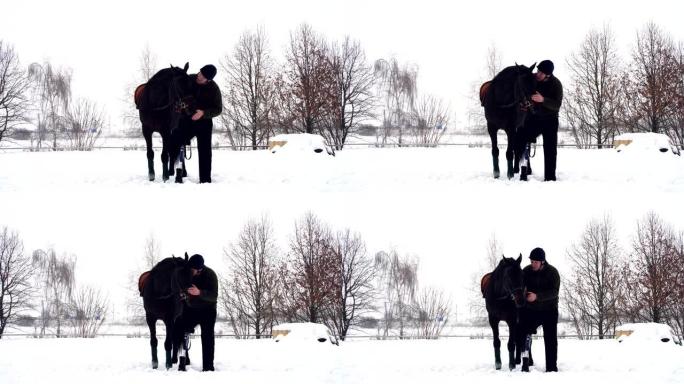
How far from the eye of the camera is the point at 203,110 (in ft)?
86.5

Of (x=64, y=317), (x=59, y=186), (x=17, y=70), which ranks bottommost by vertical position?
(x=64, y=317)

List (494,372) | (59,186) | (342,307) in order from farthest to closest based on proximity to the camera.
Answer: (342,307) < (59,186) < (494,372)

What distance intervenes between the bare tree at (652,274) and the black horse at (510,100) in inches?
1148

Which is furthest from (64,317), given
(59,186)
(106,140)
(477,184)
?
(477,184)

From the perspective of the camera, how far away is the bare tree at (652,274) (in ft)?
183

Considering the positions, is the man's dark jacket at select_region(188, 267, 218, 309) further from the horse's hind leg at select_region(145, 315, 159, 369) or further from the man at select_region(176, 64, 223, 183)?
the man at select_region(176, 64, 223, 183)

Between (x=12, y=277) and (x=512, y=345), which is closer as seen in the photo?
(x=512, y=345)

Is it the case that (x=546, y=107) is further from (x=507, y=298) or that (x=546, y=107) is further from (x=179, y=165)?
(x=179, y=165)

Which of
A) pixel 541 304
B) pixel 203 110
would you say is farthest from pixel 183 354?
pixel 541 304

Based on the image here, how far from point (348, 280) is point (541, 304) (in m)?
31.3

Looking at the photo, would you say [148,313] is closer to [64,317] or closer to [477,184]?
Answer: [477,184]

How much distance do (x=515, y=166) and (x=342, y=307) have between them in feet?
86.3

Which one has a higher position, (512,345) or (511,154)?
(511,154)

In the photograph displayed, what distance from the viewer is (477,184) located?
29.1 metres
